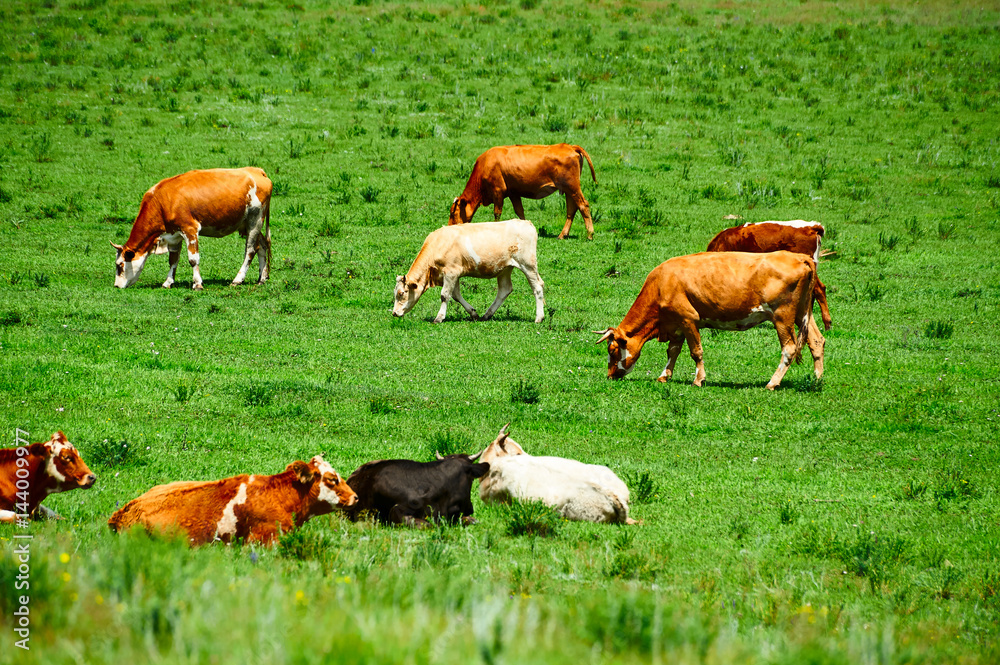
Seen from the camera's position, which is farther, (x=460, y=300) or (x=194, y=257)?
(x=194, y=257)

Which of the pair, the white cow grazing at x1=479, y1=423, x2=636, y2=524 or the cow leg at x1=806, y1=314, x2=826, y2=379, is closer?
the white cow grazing at x1=479, y1=423, x2=636, y2=524

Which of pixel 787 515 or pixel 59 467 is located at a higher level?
pixel 59 467

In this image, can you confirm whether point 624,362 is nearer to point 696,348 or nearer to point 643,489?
point 696,348

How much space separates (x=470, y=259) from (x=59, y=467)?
10772mm

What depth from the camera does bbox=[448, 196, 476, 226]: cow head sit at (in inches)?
888

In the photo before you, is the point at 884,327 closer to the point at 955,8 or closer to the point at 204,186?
the point at 204,186

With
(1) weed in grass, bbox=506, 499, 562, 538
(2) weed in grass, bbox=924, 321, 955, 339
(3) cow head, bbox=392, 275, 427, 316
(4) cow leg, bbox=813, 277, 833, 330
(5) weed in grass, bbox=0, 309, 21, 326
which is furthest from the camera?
(3) cow head, bbox=392, 275, 427, 316

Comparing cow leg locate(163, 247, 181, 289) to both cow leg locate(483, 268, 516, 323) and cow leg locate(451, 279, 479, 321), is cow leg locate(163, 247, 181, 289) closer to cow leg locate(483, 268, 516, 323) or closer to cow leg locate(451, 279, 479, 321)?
cow leg locate(451, 279, 479, 321)

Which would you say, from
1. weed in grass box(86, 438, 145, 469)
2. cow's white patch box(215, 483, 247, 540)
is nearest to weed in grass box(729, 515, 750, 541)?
cow's white patch box(215, 483, 247, 540)

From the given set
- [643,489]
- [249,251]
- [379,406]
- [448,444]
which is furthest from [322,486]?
[249,251]

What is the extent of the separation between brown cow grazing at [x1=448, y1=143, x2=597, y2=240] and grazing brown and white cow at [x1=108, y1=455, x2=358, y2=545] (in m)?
16.2

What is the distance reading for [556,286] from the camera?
19266 mm

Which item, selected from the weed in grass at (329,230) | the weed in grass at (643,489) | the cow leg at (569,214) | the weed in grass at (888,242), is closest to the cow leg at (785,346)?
the weed in grass at (643,489)

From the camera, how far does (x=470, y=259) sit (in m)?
17.3
